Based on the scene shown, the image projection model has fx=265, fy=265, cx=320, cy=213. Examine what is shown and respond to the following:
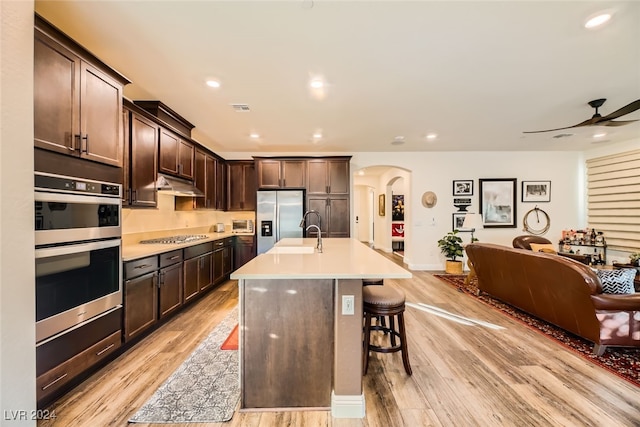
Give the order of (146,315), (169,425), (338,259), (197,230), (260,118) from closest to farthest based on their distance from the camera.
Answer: (169,425), (338,259), (146,315), (260,118), (197,230)

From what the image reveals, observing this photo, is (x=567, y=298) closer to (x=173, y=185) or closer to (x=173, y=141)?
(x=173, y=185)

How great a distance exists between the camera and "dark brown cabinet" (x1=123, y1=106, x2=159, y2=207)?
8.82 feet

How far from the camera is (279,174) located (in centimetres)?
527

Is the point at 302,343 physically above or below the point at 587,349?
above

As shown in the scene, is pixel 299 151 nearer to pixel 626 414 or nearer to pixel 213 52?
pixel 213 52

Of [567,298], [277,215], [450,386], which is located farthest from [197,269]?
[567,298]

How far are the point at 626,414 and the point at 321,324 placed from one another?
2019 millimetres

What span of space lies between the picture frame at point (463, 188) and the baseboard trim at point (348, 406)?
17.4 ft

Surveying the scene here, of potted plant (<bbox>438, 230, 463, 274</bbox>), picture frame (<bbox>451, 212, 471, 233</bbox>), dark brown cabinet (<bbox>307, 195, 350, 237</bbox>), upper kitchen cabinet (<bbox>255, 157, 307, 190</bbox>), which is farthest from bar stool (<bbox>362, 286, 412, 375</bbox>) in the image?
picture frame (<bbox>451, 212, 471, 233</bbox>)

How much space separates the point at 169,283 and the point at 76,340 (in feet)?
3.92

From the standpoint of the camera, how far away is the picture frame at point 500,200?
5.84 meters

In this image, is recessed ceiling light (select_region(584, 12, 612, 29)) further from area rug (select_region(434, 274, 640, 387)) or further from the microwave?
the microwave

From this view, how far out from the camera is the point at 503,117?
3738mm

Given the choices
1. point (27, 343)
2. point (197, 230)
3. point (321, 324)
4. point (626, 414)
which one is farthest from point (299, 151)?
point (626, 414)
